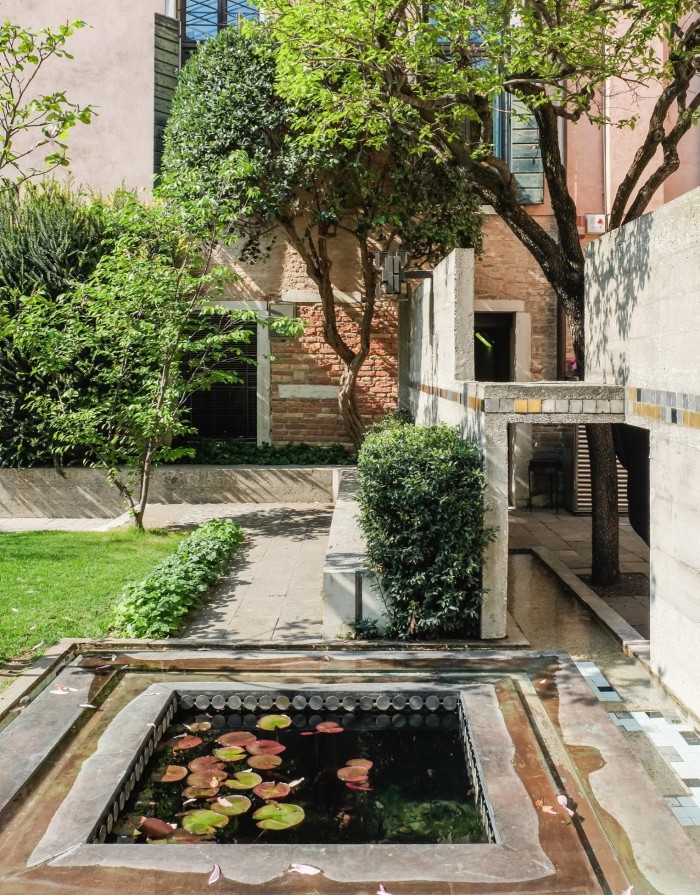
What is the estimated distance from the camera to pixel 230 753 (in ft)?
15.8

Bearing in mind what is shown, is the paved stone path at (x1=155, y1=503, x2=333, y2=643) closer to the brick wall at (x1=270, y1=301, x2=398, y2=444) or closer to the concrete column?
the concrete column

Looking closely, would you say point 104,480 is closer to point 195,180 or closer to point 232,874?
point 195,180

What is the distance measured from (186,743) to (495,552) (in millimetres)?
2770

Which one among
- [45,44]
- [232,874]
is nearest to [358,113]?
[45,44]

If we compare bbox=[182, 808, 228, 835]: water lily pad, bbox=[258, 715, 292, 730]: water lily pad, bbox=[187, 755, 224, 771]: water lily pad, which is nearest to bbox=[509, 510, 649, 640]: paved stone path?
bbox=[258, 715, 292, 730]: water lily pad

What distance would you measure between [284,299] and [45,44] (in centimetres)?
698

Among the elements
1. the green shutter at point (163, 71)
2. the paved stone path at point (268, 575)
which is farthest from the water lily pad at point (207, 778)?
the green shutter at point (163, 71)

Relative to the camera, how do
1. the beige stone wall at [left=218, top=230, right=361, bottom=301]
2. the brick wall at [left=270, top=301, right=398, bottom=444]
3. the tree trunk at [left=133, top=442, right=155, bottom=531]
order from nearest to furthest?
the tree trunk at [left=133, top=442, right=155, bottom=531] → the beige stone wall at [left=218, top=230, right=361, bottom=301] → the brick wall at [left=270, top=301, right=398, bottom=444]

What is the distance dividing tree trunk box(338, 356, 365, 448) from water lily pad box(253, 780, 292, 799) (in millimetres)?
9351

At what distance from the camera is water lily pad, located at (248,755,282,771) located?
4684 millimetres

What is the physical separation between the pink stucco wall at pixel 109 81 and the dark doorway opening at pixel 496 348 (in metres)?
5.69

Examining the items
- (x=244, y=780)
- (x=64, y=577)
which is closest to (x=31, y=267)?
(x=64, y=577)

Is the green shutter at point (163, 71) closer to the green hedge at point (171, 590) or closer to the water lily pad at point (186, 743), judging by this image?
the green hedge at point (171, 590)

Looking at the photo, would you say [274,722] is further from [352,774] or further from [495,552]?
[495,552]
